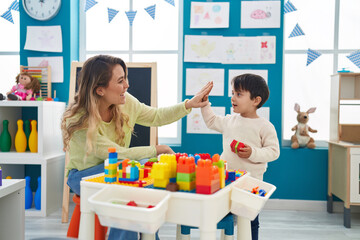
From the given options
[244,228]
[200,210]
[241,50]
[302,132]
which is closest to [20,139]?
[241,50]

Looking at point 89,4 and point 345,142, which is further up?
point 89,4

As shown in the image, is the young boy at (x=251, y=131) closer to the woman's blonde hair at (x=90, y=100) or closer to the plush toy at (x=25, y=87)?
the woman's blonde hair at (x=90, y=100)

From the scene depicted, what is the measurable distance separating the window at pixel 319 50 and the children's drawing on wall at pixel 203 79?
637 mm

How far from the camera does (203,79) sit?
3109 millimetres

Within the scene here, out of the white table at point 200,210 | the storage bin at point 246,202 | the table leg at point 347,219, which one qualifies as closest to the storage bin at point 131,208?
the white table at point 200,210

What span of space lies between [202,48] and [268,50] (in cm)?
59

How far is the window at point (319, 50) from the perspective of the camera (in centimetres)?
317

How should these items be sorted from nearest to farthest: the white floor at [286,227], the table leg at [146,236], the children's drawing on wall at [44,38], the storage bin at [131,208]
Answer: the storage bin at [131,208] → the table leg at [146,236] → the white floor at [286,227] → the children's drawing on wall at [44,38]

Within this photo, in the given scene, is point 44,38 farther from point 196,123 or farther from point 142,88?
point 196,123

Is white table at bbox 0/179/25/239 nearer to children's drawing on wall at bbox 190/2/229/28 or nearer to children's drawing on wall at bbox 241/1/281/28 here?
children's drawing on wall at bbox 190/2/229/28

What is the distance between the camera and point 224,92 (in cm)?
312

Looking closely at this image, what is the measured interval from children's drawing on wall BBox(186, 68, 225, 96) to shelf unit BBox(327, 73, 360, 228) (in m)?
1.00

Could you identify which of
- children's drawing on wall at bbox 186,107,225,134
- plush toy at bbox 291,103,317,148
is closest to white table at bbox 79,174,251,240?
children's drawing on wall at bbox 186,107,225,134

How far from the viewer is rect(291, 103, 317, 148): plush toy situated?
3.04 metres
